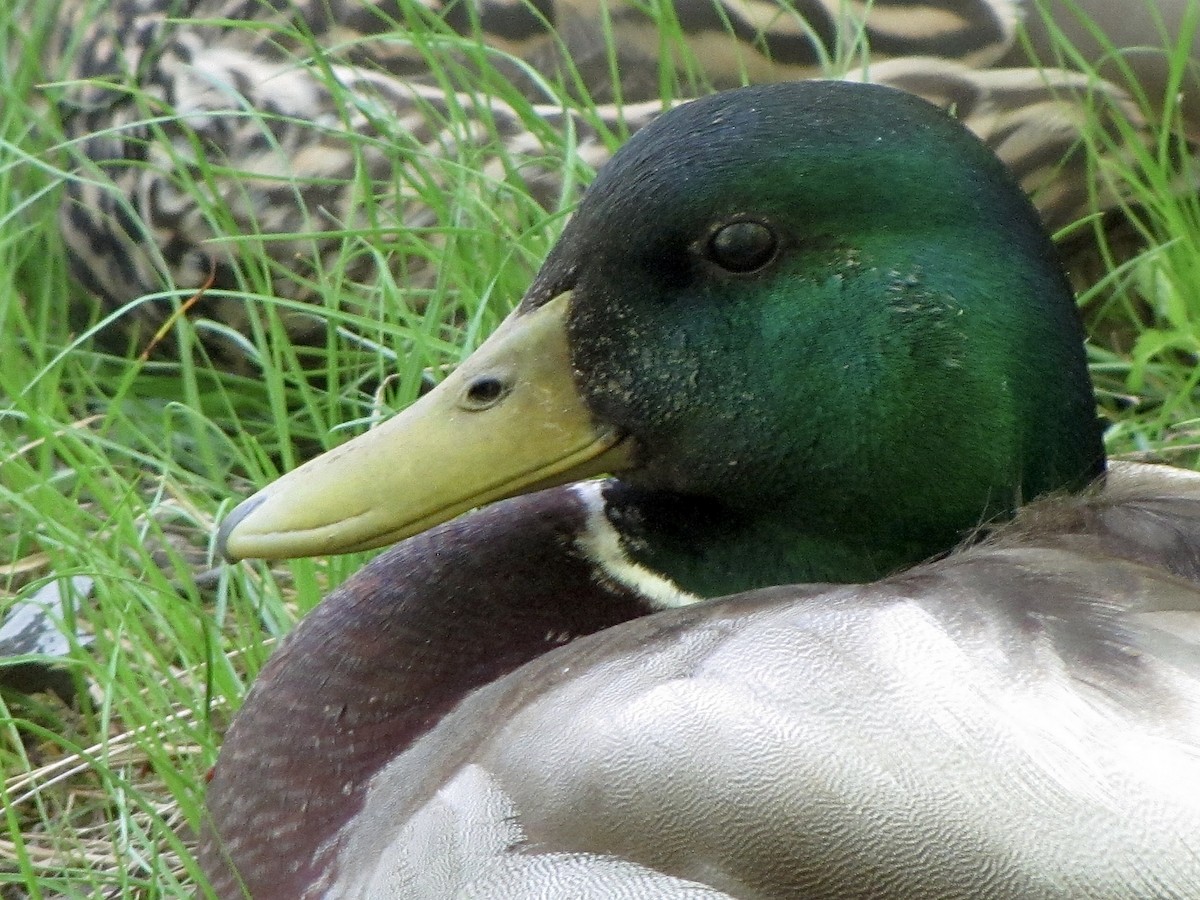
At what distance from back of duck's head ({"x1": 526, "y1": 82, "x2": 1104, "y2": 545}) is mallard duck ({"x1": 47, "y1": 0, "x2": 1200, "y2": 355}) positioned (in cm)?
118

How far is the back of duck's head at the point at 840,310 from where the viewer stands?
6.16ft

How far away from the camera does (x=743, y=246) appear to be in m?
1.89

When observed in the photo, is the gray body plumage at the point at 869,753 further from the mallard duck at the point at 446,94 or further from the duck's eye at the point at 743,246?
the mallard duck at the point at 446,94

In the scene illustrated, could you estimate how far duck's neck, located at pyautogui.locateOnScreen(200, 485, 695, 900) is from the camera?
192cm

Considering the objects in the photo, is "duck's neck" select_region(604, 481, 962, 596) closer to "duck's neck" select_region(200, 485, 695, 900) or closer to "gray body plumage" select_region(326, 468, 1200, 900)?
"duck's neck" select_region(200, 485, 695, 900)

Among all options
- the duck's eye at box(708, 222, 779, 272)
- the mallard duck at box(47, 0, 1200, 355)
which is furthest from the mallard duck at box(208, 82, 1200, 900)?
the mallard duck at box(47, 0, 1200, 355)

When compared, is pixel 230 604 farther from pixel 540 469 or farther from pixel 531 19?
pixel 531 19

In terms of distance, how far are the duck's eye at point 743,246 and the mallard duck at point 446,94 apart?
1218mm

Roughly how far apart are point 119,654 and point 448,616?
24.1 inches

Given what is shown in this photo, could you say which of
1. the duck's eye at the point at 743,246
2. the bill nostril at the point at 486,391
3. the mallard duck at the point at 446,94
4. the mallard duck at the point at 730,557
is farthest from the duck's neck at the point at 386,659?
the mallard duck at the point at 446,94

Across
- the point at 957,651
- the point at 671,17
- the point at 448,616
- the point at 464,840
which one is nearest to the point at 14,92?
the point at 671,17

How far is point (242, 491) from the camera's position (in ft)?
9.93

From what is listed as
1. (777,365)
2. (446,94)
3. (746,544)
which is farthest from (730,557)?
(446,94)

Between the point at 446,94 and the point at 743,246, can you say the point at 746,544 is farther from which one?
the point at 446,94
